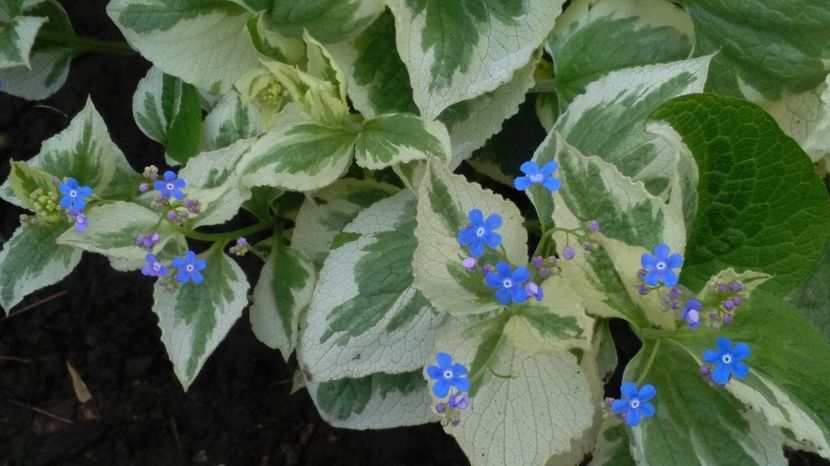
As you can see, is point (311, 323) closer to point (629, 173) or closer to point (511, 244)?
point (511, 244)

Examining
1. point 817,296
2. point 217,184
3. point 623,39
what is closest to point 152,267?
point 217,184

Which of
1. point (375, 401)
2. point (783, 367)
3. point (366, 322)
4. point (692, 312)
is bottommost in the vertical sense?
point (375, 401)

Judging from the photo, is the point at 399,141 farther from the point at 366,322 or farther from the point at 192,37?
the point at 192,37

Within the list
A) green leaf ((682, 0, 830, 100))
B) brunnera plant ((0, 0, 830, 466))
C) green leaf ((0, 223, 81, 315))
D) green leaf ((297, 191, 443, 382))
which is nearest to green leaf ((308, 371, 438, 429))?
brunnera plant ((0, 0, 830, 466))

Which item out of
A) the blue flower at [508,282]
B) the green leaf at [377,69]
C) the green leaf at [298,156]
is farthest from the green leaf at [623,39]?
the blue flower at [508,282]

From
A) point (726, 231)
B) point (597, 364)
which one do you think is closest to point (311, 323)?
point (597, 364)
